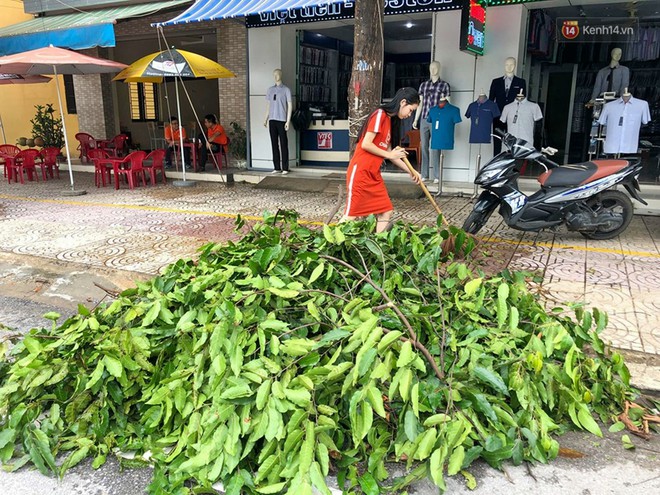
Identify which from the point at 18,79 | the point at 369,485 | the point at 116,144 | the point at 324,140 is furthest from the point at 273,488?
the point at 18,79

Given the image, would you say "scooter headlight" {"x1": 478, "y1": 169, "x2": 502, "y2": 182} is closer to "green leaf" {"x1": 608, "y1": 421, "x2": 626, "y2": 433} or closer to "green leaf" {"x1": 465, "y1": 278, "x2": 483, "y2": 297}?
"green leaf" {"x1": 465, "y1": 278, "x2": 483, "y2": 297}

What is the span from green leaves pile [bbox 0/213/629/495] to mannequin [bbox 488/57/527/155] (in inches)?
265

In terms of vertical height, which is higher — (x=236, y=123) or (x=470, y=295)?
(x=236, y=123)

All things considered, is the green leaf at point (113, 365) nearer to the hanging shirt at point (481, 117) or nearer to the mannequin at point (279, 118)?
the hanging shirt at point (481, 117)

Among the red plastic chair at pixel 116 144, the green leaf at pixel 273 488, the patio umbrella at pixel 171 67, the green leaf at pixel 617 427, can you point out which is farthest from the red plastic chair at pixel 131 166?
the green leaf at pixel 617 427

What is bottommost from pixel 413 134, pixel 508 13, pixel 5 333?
pixel 5 333

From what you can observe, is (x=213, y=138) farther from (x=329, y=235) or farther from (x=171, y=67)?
(x=329, y=235)

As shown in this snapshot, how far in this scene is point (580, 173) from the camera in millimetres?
6078

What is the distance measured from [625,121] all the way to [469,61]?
2816 mm

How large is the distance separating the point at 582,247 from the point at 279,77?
23.3 feet

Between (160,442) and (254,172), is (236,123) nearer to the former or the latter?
(254,172)

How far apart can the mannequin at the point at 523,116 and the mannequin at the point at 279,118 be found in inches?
175

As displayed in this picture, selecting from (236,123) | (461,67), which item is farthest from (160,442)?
(236,123)

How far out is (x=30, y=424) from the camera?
2.68 meters
